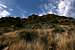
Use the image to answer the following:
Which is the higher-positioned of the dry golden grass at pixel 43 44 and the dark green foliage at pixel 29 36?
the dark green foliage at pixel 29 36

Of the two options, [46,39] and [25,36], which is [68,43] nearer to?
[46,39]

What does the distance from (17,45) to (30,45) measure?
718 mm

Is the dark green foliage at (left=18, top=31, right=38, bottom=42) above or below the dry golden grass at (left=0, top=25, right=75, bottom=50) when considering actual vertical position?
above

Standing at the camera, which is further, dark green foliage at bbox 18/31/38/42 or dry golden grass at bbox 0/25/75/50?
dark green foliage at bbox 18/31/38/42

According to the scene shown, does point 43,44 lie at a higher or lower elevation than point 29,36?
lower

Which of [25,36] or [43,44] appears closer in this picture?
[43,44]

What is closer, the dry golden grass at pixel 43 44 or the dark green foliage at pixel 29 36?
the dry golden grass at pixel 43 44

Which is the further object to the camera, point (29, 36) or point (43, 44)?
point (29, 36)

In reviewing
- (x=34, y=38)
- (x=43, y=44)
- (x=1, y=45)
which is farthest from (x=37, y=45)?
(x=1, y=45)

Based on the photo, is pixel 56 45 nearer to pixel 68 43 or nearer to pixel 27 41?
pixel 68 43

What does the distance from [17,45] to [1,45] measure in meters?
1.09

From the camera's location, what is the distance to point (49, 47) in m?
12.5

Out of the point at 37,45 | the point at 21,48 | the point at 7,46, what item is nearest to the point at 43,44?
the point at 37,45

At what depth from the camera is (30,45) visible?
500 inches
